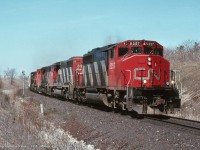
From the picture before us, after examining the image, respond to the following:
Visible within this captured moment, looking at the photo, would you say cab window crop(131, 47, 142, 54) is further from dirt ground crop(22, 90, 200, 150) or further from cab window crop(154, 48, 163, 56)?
dirt ground crop(22, 90, 200, 150)

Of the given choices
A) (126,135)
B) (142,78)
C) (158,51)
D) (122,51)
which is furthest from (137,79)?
(126,135)

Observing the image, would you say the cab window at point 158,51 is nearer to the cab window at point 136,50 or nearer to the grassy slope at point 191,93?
the cab window at point 136,50

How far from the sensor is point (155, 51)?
Answer: 719 inches

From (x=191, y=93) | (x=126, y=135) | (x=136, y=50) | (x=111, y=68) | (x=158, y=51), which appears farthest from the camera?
(x=191, y=93)

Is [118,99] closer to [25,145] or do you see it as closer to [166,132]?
[166,132]

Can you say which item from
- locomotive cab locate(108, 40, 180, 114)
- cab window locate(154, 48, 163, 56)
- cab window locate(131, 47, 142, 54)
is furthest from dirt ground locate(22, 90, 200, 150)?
cab window locate(154, 48, 163, 56)

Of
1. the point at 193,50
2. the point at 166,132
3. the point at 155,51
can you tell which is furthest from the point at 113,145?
the point at 193,50

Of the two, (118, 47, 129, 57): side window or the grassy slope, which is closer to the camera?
(118, 47, 129, 57): side window

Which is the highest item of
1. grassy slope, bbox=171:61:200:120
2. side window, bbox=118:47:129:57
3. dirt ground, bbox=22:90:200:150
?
side window, bbox=118:47:129:57

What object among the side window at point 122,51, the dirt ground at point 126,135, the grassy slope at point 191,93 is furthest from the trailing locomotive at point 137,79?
the grassy slope at point 191,93

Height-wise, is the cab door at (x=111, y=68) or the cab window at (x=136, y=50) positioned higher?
the cab window at (x=136, y=50)

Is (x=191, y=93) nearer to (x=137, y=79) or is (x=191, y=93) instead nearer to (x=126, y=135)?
(x=137, y=79)

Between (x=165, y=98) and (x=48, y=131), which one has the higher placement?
(x=165, y=98)

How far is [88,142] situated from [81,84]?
14.4 m
